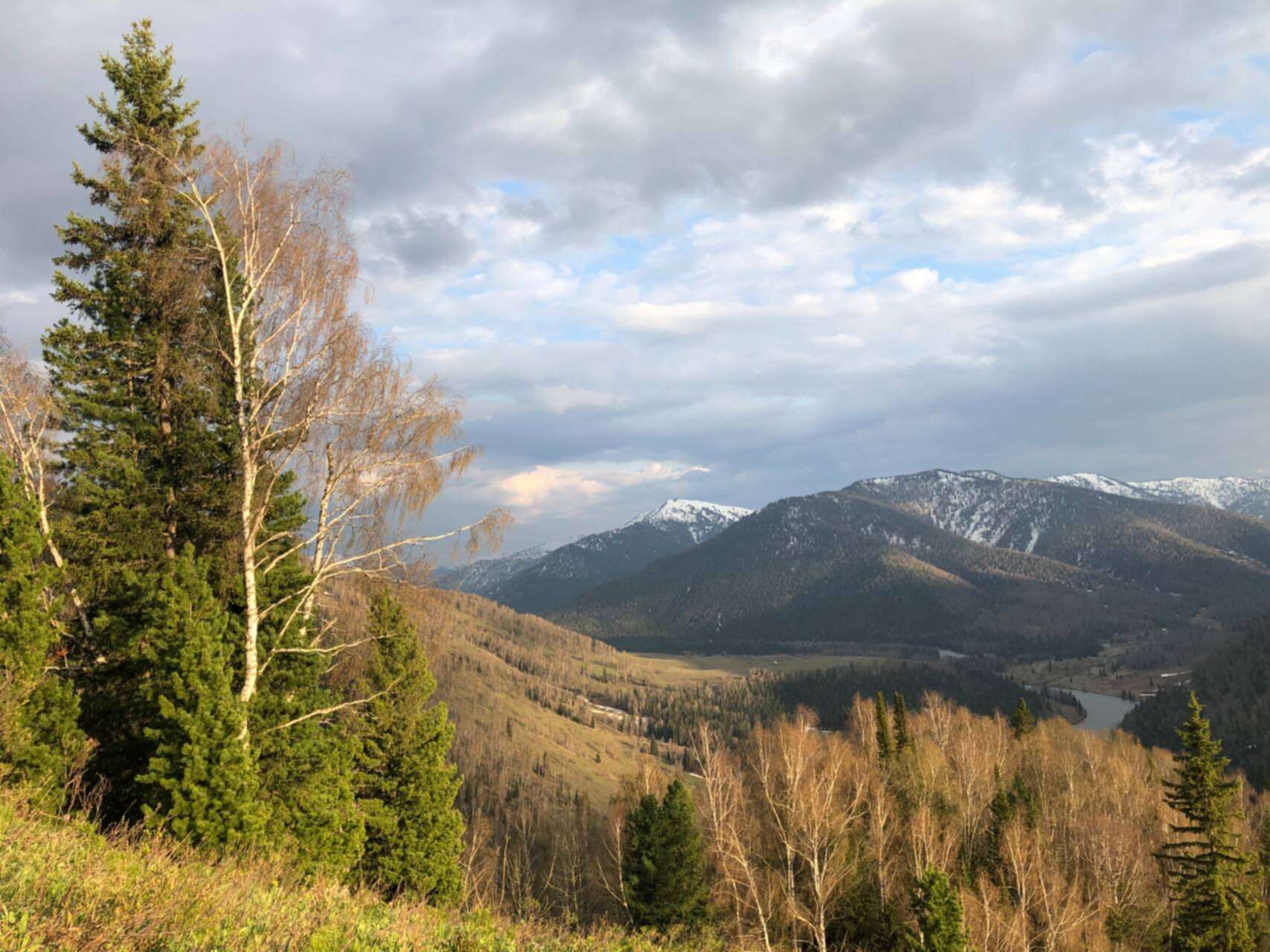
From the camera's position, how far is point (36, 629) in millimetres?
15008

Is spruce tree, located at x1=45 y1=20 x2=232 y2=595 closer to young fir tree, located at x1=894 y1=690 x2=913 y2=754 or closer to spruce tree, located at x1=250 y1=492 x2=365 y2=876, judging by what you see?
spruce tree, located at x1=250 y1=492 x2=365 y2=876

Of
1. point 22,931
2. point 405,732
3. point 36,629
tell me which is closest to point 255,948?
point 22,931

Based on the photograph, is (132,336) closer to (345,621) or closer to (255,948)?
(345,621)

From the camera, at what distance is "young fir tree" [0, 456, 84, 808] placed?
13.6 m

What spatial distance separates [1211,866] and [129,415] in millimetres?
51880

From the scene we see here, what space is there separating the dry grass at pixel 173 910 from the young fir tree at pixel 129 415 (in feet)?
16.4

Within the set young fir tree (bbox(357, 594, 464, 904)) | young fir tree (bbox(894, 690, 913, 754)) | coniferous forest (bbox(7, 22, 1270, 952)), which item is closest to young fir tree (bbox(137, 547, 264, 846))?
coniferous forest (bbox(7, 22, 1270, 952))

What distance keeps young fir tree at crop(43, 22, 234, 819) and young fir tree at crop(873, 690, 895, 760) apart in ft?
197

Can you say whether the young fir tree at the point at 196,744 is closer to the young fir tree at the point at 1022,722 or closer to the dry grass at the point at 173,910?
the dry grass at the point at 173,910

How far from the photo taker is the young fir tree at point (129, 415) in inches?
634

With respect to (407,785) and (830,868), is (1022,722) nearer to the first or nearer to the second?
(830,868)

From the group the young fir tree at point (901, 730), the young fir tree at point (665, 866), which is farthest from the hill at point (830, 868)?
the young fir tree at point (665, 866)

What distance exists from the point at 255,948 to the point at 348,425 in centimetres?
996

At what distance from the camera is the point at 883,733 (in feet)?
216
